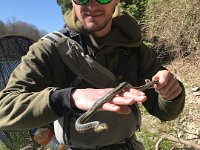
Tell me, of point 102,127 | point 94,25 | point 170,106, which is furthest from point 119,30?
point 102,127

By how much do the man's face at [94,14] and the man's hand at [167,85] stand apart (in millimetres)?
613

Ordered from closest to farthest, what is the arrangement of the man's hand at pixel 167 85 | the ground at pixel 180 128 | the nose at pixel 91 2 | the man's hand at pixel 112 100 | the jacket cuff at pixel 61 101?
1. the man's hand at pixel 112 100
2. the jacket cuff at pixel 61 101
3. the man's hand at pixel 167 85
4. the nose at pixel 91 2
5. the ground at pixel 180 128

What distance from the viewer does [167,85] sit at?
2.31 meters

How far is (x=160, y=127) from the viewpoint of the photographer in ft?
20.8

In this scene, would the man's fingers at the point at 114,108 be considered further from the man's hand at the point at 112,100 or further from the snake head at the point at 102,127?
the snake head at the point at 102,127

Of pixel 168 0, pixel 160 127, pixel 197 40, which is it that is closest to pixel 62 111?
pixel 160 127

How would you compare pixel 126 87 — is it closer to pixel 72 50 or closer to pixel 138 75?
pixel 72 50

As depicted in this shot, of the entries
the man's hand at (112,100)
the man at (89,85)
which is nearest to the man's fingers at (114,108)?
the man's hand at (112,100)

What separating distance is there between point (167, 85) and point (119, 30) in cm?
72

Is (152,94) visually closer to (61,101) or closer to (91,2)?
(91,2)

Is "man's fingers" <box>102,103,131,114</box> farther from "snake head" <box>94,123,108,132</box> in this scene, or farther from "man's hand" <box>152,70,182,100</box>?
"man's hand" <box>152,70,182,100</box>

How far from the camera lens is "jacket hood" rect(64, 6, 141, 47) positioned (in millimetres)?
2709

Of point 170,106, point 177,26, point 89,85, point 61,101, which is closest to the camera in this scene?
point 61,101

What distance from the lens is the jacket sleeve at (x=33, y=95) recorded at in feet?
6.98
